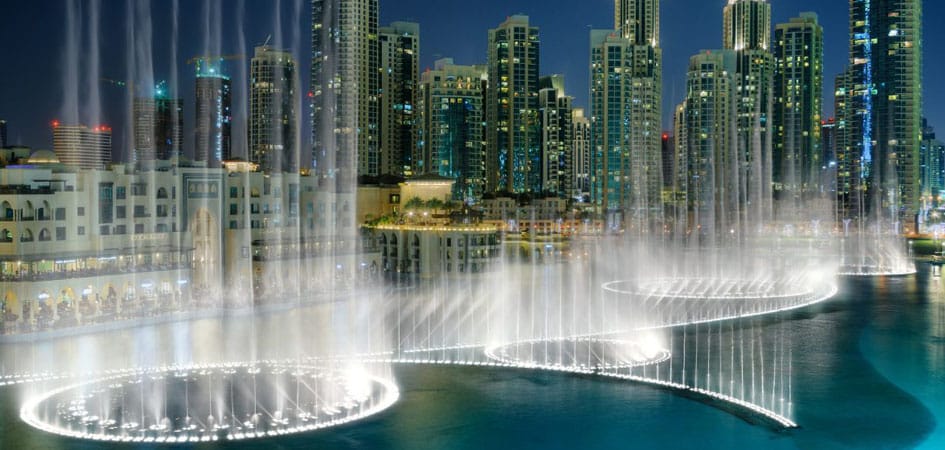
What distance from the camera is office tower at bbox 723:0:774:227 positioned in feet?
348

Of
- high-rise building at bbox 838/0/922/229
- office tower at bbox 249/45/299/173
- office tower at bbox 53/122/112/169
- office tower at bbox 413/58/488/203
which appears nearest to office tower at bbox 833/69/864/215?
high-rise building at bbox 838/0/922/229

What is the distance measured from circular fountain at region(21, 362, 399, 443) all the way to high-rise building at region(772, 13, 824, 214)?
10439 cm

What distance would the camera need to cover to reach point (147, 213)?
36.2m

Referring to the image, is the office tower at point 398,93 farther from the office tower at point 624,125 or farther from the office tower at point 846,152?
the office tower at point 846,152

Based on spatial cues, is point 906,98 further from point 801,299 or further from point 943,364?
point 943,364

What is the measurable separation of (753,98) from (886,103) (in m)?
16.5

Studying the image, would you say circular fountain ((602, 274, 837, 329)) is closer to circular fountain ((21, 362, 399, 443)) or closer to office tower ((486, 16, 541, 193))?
circular fountain ((21, 362, 399, 443))

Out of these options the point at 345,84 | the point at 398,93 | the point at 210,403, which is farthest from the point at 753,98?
the point at 210,403

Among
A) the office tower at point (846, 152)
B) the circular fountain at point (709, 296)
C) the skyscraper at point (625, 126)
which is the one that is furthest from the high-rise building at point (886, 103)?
the circular fountain at point (709, 296)

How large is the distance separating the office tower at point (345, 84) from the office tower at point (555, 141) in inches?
890

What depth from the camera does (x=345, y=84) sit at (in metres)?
89.7

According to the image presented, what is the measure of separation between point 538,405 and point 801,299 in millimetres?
25559

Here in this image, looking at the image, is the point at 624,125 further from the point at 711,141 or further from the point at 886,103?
the point at 886,103

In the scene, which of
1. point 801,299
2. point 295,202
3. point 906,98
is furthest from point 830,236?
point 295,202
